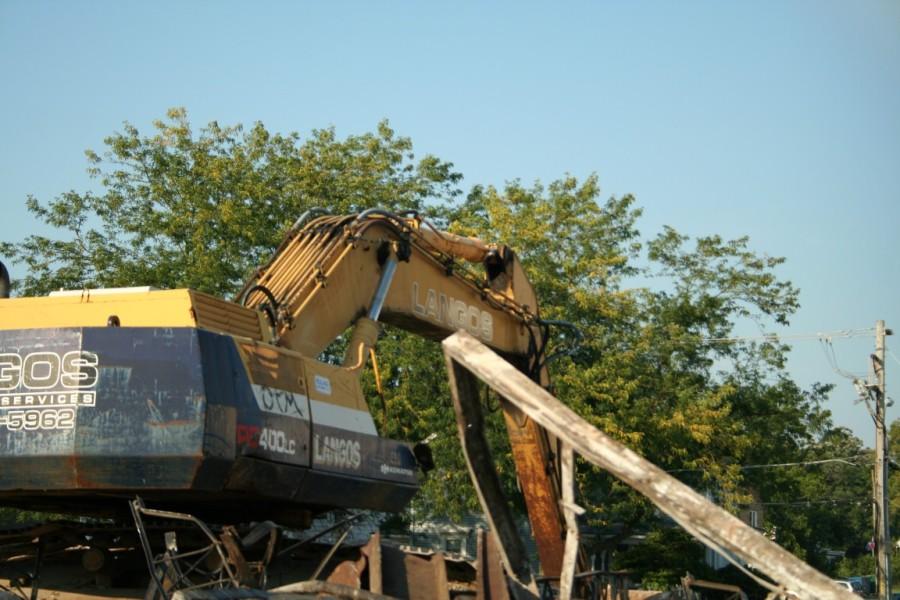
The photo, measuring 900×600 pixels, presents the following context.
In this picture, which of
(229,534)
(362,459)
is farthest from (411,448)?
(229,534)

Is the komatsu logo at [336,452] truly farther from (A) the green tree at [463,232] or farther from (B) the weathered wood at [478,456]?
(A) the green tree at [463,232]

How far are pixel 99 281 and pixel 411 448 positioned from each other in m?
24.0

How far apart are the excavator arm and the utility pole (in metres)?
21.7

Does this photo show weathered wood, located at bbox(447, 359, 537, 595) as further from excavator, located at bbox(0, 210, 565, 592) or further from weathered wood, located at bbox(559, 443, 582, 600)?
excavator, located at bbox(0, 210, 565, 592)

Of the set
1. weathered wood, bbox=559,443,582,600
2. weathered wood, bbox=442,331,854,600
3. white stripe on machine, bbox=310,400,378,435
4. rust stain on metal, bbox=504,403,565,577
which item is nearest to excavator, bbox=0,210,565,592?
white stripe on machine, bbox=310,400,378,435

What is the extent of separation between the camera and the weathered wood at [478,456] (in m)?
6.54

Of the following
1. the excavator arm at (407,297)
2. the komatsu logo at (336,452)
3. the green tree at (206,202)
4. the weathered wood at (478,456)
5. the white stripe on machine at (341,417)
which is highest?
the green tree at (206,202)

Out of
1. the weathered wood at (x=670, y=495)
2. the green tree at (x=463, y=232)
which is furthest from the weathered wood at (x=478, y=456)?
the green tree at (x=463, y=232)

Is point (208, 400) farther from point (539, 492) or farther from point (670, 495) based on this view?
point (539, 492)

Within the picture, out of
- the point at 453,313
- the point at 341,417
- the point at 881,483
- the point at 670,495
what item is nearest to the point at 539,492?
the point at 453,313

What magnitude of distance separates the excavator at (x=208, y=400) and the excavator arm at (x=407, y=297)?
3 centimetres

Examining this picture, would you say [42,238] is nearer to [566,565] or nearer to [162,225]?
[162,225]

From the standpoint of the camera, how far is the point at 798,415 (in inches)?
1609

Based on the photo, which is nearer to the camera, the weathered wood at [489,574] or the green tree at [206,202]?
the weathered wood at [489,574]
